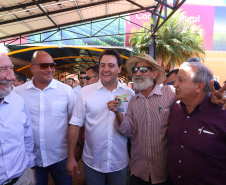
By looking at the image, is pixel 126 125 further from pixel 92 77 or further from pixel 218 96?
pixel 92 77

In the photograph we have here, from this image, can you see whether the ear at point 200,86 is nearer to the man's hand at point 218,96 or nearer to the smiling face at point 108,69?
the man's hand at point 218,96

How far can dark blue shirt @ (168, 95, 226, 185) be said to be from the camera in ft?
6.10

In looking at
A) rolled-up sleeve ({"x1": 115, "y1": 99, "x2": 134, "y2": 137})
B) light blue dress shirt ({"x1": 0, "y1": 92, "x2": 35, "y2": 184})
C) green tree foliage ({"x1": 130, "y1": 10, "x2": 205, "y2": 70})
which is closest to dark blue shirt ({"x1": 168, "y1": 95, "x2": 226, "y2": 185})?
rolled-up sleeve ({"x1": 115, "y1": 99, "x2": 134, "y2": 137})

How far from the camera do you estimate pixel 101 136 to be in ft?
8.05

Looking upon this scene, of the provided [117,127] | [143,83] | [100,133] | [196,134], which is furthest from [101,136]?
[196,134]

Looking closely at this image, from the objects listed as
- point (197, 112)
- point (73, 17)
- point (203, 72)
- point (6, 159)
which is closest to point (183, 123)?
point (197, 112)

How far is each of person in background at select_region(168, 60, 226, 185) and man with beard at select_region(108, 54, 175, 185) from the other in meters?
0.15

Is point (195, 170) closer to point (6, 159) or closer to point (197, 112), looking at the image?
point (197, 112)

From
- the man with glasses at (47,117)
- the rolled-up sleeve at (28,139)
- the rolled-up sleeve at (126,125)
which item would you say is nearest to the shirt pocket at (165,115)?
the rolled-up sleeve at (126,125)

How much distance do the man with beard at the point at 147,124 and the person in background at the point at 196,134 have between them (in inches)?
6.0

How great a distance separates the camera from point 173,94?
2.52m

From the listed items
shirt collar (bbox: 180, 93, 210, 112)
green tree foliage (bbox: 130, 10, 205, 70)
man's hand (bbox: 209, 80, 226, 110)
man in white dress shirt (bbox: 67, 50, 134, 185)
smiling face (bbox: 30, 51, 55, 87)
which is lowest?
man in white dress shirt (bbox: 67, 50, 134, 185)

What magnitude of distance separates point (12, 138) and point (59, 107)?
2.98 feet

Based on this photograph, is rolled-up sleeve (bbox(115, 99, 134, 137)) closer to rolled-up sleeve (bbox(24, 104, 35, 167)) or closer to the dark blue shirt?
the dark blue shirt
